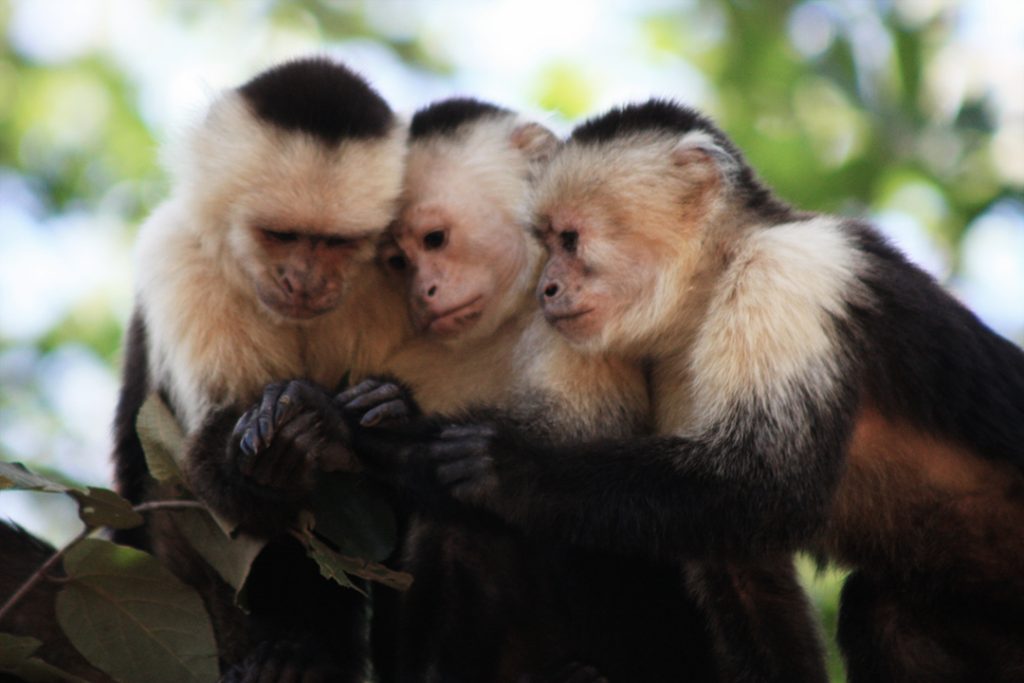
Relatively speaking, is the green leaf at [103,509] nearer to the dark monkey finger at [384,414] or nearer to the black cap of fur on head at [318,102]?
the dark monkey finger at [384,414]

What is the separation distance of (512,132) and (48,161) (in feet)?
14.8

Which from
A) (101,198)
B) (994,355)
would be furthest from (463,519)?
(101,198)

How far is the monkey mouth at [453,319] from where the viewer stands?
13.0 ft

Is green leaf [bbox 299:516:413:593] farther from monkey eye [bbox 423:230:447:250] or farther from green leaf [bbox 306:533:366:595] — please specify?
monkey eye [bbox 423:230:447:250]

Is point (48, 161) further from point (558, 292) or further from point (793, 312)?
point (793, 312)

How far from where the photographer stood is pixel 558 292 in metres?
3.72

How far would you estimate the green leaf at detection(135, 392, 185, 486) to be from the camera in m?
3.67

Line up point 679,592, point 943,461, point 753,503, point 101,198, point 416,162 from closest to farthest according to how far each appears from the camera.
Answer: point 753,503, point 943,461, point 679,592, point 416,162, point 101,198

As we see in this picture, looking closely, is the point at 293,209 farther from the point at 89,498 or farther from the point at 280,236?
the point at 89,498

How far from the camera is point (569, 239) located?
383 cm

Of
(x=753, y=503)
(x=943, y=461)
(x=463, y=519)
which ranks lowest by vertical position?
(x=463, y=519)

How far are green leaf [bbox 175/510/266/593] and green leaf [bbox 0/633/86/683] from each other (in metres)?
0.54

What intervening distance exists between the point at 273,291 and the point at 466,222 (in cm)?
65

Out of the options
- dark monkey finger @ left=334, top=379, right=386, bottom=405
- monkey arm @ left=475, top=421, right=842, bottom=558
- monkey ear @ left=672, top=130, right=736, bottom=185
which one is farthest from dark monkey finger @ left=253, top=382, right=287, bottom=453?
monkey ear @ left=672, top=130, right=736, bottom=185
